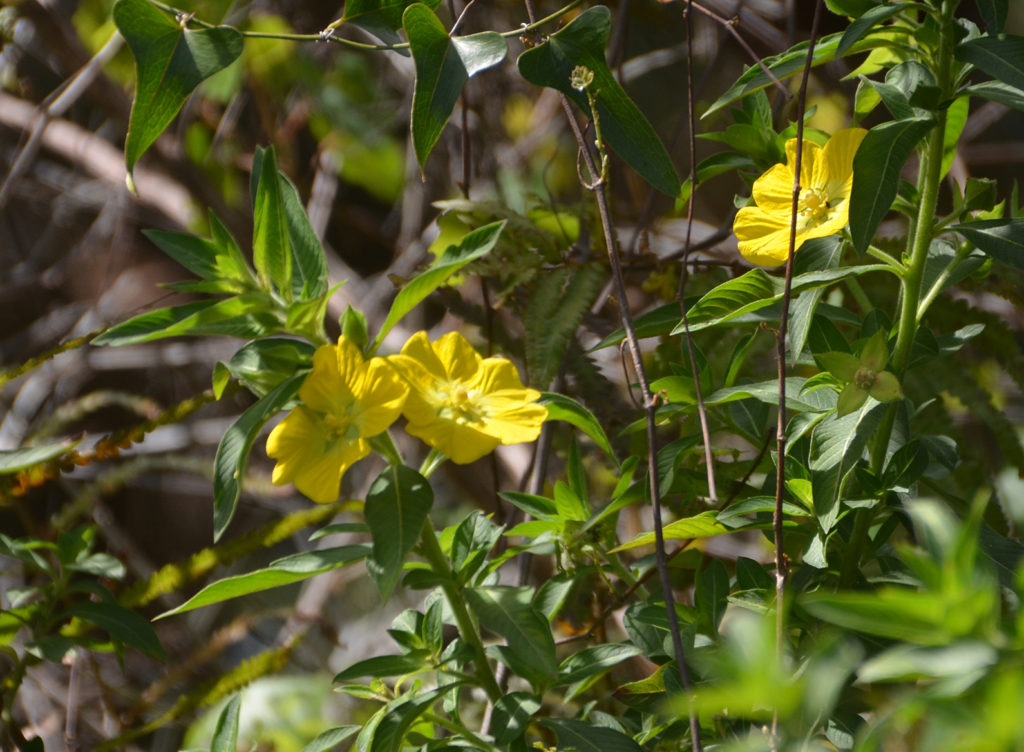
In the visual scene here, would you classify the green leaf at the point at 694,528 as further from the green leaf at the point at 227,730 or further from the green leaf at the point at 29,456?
the green leaf at the point at 29,456

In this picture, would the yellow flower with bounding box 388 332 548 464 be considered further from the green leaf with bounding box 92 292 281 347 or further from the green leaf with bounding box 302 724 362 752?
the green leaf with bounding box 302 724 362 752

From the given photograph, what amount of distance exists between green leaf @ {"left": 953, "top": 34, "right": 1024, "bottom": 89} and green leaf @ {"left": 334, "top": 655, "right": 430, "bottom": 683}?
2.09 ft

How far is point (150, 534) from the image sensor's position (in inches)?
90.1

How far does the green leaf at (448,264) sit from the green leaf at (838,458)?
302 mm

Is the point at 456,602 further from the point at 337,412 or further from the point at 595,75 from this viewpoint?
the point at 595,75

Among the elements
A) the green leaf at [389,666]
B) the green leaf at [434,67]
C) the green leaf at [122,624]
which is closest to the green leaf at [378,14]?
the green leaf at [434,67]

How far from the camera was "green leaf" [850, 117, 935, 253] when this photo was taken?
62 centimetres

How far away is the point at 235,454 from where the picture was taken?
618mm

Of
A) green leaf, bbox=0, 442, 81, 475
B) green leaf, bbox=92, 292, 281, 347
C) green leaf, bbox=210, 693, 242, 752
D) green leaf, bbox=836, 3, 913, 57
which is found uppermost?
green leaf, bbox=836, 3, 913, 57

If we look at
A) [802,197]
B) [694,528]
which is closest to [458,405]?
[694,528]

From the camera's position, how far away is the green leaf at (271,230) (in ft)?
2.24

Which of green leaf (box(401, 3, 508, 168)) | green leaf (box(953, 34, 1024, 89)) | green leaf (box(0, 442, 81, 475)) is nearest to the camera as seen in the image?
green leaf (box(953, 34, 1024, 89))

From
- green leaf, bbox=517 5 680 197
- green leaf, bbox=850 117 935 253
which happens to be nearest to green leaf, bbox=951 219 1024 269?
green leaf, bbox=850 117 935 253

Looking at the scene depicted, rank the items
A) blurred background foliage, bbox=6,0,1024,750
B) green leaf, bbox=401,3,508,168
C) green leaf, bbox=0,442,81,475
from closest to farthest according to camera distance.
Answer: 1. green leaf, bbox=401,3,508,168
2. green leaf, bbox=0,442,81,475
3. blurred background foliage, bbox=6,0,1024,750
